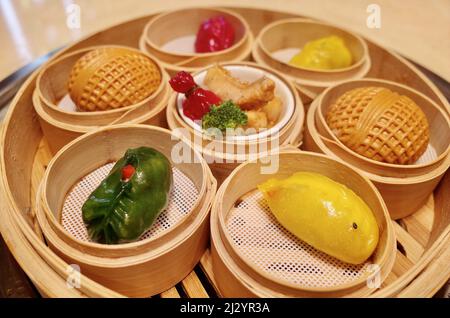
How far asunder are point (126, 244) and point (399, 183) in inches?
41.2

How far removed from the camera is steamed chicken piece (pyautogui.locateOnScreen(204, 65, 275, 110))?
5.58 feet

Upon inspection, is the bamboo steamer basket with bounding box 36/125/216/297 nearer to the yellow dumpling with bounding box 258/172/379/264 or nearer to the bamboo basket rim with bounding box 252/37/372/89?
the yellow dumpling with bounding box 258/172/379/264

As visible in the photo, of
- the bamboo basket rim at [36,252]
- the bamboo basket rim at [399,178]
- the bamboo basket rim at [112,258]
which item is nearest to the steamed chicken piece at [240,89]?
the bamboo basket rim at [399,178]

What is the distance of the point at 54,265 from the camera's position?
121cm

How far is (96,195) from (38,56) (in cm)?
125

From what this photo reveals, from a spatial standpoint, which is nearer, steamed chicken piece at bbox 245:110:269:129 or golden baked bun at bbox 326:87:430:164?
golden baked bun at bbox 326:87:430:164

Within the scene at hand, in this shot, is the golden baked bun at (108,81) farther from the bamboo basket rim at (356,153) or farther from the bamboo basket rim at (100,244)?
the bamboo basket rim at (356,153)

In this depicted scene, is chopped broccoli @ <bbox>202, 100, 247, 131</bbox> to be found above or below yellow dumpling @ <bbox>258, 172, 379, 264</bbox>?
above

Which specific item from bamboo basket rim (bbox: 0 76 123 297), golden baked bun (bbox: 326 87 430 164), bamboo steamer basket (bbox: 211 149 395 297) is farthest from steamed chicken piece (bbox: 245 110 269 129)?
bamboo basket rim (bbox: 0 76 123 297)

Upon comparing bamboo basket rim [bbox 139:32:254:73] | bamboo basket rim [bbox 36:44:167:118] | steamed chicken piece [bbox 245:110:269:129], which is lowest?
steamed chicken piece [bbox 245:110:269:129]

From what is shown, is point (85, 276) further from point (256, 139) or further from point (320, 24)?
point (320, 24)

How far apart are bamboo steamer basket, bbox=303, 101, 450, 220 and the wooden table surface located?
2.56 feet
